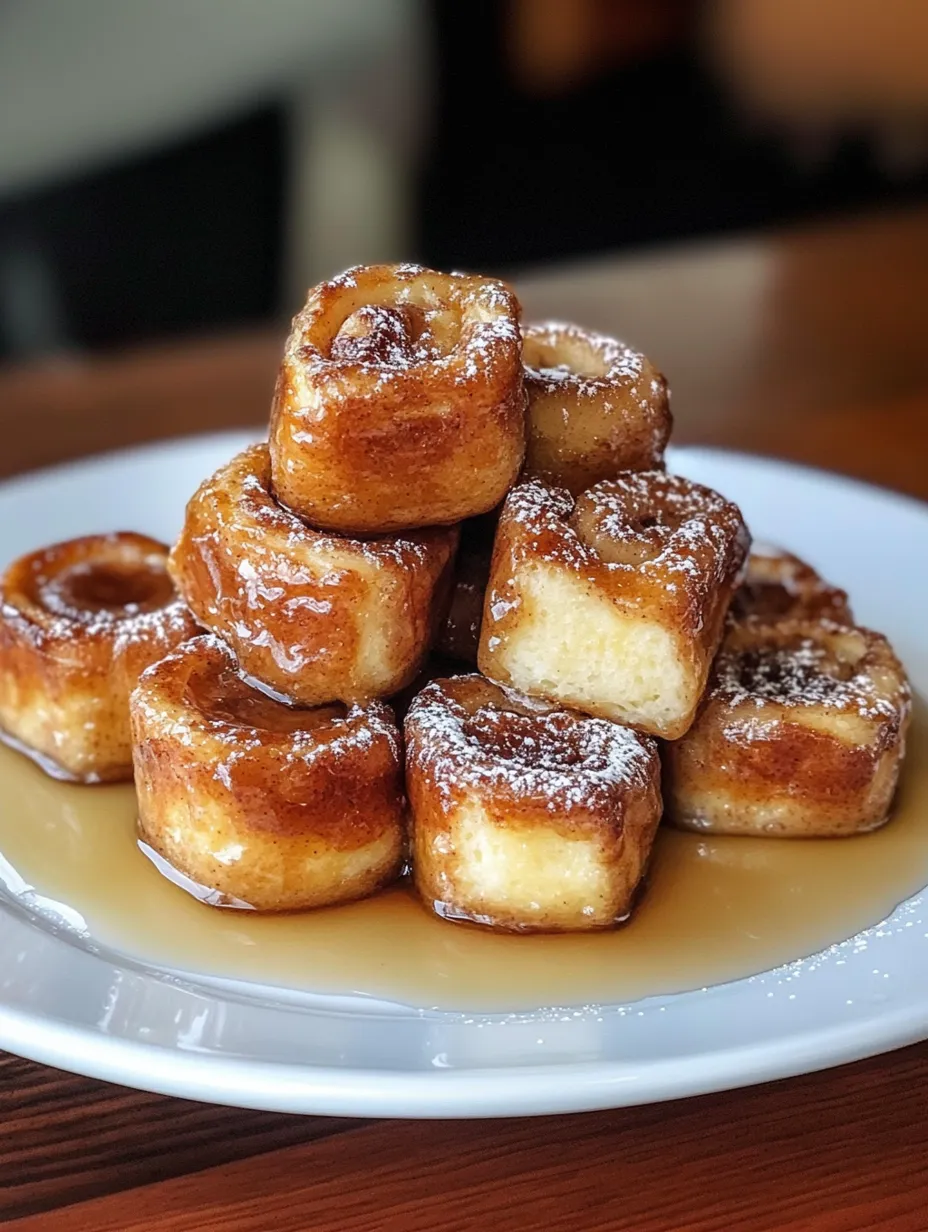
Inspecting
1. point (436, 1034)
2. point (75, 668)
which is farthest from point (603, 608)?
point (75, 668)

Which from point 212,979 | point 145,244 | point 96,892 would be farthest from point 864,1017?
point 145,244

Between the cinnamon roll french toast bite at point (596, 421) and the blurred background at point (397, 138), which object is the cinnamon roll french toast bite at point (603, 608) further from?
the blurred background at point (397, 138)

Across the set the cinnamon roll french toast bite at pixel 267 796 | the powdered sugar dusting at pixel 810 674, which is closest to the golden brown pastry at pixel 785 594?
the powdered sugar dusting at pixel 810 674

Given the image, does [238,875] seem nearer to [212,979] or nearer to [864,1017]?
[212,979]

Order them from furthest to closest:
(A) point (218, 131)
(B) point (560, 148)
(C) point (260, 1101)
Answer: (B) point (560, 148), (A) point (218, 131), (C) point (260, 1101)

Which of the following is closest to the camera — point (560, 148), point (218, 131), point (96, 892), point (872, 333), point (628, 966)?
point (628, 966)

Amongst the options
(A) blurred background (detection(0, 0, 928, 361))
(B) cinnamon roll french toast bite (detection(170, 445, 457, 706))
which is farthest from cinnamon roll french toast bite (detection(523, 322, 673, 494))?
(A) blurred background (detection(0, 0, 928, 361))
